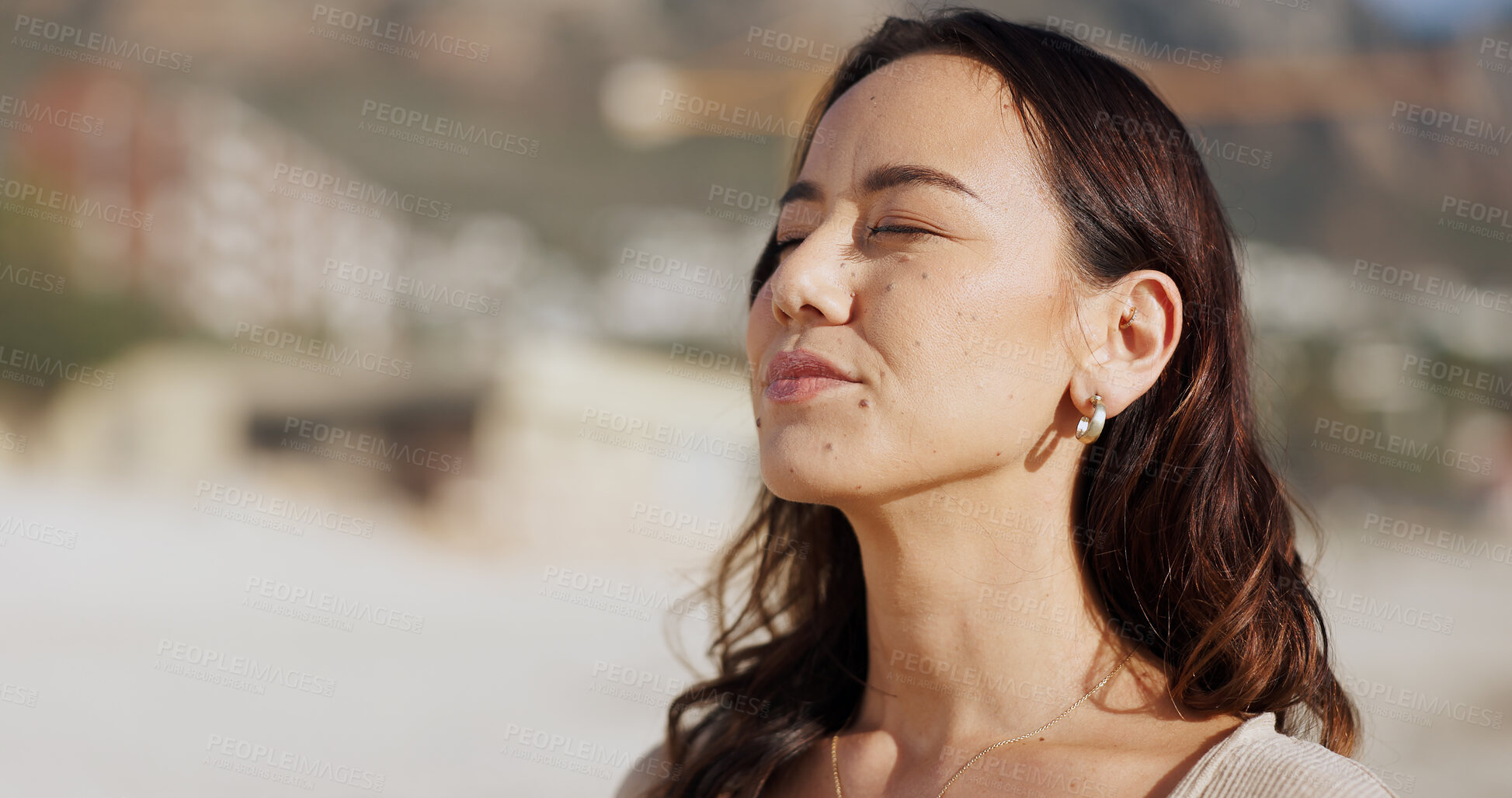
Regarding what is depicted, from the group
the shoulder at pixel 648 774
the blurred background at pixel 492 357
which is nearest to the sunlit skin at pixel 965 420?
the shoulder at pixel 648 774

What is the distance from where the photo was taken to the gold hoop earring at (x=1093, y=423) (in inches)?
70.1

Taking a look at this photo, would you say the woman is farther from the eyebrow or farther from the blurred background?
the blurred background

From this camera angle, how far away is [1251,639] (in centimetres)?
177

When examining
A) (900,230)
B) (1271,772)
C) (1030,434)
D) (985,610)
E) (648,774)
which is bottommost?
(648,774)

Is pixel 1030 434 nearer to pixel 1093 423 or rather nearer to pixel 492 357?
pixel 1093 423

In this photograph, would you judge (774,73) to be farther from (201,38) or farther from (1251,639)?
(1251,639)

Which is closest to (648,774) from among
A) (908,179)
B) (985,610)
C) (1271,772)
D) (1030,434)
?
(985,610)

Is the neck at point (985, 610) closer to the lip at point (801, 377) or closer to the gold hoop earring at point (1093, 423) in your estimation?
the gold hoop earring at point (1093, 423)

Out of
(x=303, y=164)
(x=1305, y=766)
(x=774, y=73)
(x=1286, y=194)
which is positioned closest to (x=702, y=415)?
(x=774, y=73)

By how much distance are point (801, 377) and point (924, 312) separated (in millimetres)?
233

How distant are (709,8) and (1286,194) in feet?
33.3

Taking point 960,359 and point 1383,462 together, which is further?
point 1383,462

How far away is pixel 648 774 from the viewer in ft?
7.34

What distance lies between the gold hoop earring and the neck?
122 millimetres
